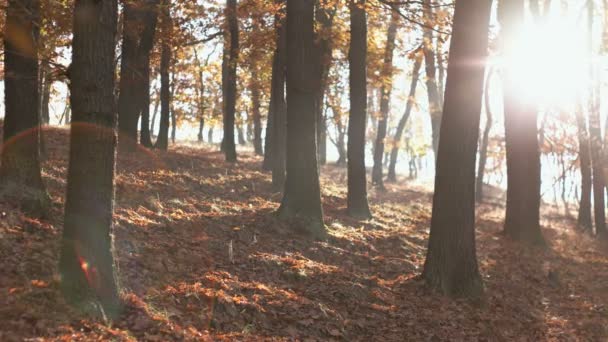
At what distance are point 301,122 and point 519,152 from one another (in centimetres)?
733

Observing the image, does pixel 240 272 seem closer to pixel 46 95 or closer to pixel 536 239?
pixel 536 239

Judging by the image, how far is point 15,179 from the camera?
8367 millimetres

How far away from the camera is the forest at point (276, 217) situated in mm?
6125

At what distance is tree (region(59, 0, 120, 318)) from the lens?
234 inches

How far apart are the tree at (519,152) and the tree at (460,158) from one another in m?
6.80

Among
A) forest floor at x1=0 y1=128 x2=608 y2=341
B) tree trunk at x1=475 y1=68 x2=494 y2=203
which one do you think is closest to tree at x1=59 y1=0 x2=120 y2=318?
forest floor at x1=0 y1=128 x2=608 y2=341

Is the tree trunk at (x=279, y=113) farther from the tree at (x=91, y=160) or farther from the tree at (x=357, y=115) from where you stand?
the tree at (x=91, y=160)

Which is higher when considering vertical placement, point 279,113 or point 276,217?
point 279,113

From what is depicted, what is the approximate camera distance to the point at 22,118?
860 cm

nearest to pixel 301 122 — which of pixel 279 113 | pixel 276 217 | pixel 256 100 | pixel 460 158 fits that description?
pixel 276 217

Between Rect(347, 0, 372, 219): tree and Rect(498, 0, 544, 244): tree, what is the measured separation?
13.6ft

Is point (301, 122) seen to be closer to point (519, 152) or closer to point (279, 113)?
point (279, 113)

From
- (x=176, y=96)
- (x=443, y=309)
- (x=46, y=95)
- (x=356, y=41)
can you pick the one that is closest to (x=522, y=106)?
(x=356, y=41)

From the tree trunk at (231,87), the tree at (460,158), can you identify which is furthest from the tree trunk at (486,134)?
the tree at (460,158)
